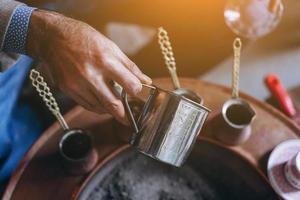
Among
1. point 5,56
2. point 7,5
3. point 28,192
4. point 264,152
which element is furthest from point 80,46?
point 264,152

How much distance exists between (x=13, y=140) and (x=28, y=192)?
0.38 meters

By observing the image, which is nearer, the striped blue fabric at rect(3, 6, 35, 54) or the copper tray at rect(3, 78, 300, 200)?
the striped blue fabric at rect(3, 6, 35, 54)

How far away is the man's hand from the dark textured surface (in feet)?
1.28

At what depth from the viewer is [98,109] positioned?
3.83 ft

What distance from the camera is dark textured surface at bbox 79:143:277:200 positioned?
56.9 inches

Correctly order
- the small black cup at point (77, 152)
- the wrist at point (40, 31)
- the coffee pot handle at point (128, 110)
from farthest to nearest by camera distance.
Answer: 1. the small black cup at point (77, 152)
2. the wrist at point (40, 31)
3. the coffee pot handle at point (128, 110)

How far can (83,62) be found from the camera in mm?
1102

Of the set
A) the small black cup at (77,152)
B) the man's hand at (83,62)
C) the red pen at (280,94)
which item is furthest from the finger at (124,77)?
the red pen at (280,94)

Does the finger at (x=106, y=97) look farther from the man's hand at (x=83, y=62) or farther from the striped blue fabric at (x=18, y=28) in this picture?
the striped blue fabric at (x=18, y=28)

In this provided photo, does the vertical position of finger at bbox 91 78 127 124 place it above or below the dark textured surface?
above

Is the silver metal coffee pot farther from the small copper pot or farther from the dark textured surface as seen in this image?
the dark textured surface

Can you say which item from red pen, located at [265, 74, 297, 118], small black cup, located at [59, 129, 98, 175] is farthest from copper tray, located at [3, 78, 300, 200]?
red pen, located at [265, 74, 297, 118]

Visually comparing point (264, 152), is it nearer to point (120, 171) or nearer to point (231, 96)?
point (231, 96)

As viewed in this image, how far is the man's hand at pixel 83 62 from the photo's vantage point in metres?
1.08
